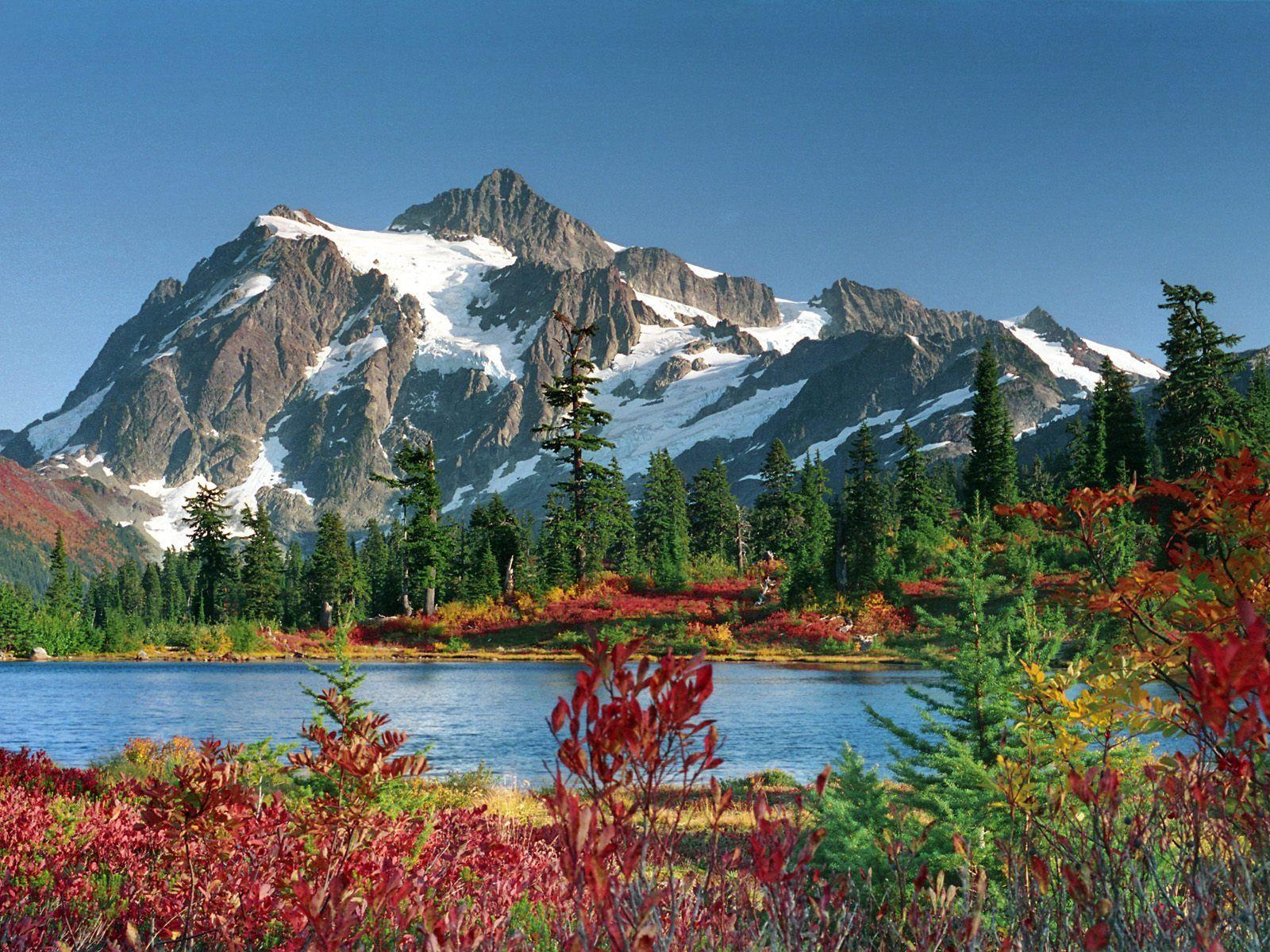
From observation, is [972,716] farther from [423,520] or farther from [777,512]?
[777,512]

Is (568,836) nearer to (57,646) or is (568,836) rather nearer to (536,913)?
(536,913)

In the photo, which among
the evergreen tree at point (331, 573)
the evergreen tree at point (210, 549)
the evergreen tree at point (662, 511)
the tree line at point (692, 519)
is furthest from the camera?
the evergreen tree at point (662, 511)

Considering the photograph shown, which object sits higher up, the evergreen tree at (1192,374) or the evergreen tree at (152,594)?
the evergreen tree at (1192,374)

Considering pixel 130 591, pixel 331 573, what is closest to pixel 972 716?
pixel 331 573

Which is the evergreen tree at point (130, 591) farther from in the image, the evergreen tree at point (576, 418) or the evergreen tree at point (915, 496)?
the evergreen tree at point (915, 496)

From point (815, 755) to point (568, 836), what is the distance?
623 inches

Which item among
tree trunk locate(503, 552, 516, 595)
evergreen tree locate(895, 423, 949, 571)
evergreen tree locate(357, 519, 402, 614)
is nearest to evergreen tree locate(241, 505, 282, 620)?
evergreen tree locate(357, 519, 402, 614)

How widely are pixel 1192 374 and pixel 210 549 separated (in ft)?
190

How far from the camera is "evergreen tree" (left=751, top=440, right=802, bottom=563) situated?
189ft

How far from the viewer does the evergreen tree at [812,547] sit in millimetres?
42219

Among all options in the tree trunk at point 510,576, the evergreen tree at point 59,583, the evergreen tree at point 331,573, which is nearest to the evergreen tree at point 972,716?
the tree trunk at point 510,576

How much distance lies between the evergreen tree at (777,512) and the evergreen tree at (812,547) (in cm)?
53

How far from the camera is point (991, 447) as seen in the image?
165 feet

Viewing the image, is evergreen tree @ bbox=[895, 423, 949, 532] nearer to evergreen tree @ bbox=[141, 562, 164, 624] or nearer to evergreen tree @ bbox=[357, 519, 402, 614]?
evergreen tree @ bbox=[357, 519, 402, 614]
